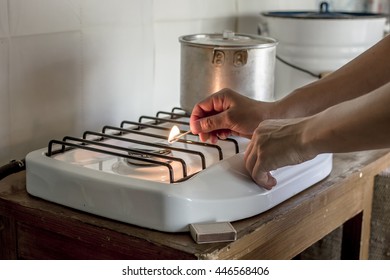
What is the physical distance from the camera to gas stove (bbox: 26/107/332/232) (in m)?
0.76

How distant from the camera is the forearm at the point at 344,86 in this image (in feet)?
3.09

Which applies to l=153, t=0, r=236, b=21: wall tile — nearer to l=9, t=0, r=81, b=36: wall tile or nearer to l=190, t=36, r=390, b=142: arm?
l=9, t=0, r=81, b=36: wall tile

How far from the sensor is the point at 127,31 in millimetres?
1186

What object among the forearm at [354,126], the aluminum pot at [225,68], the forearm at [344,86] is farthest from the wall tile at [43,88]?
the forearm at [354,126]

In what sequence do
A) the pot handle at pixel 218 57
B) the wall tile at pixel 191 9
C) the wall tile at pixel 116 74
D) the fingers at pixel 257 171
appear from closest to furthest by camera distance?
the fingers at pixel 257 171, the pot handle at pixel 218 57, the wall tile at pixel 116 74, the wall tile at pixel 191 9

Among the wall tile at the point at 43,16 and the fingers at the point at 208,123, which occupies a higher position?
the wall tile at the point at 43,16

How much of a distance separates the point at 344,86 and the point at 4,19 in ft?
1.72

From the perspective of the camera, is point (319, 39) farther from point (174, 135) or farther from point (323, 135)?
point (323, 135)

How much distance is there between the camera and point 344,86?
96 cm

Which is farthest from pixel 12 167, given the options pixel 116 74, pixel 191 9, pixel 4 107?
pixel 191 9

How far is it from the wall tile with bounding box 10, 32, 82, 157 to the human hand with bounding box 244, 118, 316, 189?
393 millimetres

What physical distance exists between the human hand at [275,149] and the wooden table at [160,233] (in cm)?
6

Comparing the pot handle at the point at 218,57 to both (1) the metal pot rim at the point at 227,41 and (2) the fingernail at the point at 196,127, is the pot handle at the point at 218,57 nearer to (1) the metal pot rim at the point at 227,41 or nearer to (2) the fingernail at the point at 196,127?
(1) the metal pot rim at the point at 227,41
